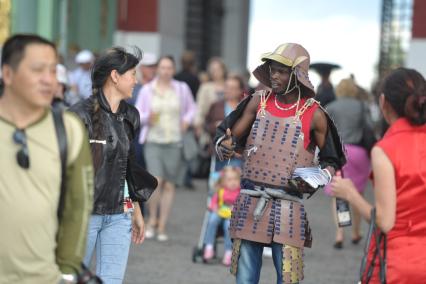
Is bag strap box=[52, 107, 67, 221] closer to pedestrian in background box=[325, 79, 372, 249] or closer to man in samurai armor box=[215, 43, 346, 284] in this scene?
man in samurai armor box=[215, 43, 346, 284]

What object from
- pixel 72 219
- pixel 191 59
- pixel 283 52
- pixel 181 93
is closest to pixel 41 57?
pixel 72 219

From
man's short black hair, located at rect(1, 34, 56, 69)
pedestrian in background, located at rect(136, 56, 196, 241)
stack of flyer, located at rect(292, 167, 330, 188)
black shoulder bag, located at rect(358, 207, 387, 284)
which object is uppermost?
man's short black hair, located at rect(1, 34, 56, 69)

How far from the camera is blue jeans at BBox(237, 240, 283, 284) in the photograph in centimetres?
598

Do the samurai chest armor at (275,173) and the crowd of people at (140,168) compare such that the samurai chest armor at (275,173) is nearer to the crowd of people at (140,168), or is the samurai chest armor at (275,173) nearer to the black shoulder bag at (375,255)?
the crowd of people at (140,168)

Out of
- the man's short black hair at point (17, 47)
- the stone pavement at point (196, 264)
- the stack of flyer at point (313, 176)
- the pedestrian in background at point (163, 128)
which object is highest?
the man's short black hair at point (17, 47)

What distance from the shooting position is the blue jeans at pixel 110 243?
566 cm

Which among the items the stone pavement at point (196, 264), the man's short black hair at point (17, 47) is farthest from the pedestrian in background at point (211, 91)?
the man's short black hair at point (17, 47)

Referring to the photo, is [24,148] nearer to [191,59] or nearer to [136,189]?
[136,189]

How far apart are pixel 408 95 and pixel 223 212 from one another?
203 inches

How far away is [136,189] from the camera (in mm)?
5875

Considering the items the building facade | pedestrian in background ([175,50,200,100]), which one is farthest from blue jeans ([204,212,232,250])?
pedestrian in background ([175,50,200,100])

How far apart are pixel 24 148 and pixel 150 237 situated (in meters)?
7.61

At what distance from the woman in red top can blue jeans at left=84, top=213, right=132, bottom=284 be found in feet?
4.70

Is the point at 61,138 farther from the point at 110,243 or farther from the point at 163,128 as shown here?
the point at 163,128
